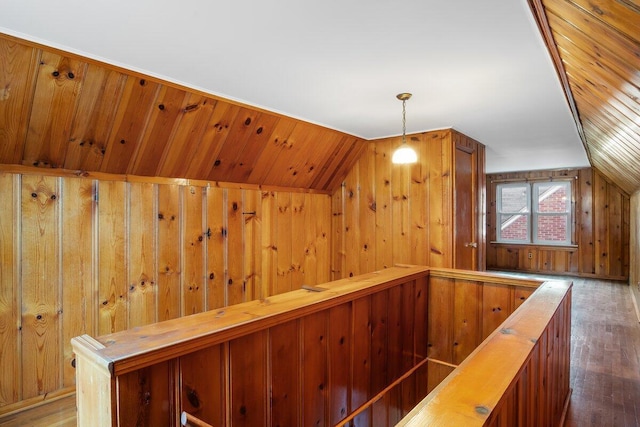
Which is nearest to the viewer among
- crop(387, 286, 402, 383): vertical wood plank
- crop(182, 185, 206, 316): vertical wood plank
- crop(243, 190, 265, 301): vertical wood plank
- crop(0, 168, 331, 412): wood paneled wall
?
crop(0, 168, 331, 412): wood paneled wall

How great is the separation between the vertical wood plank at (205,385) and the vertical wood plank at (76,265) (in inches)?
63.7

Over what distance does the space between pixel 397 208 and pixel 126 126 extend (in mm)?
2809

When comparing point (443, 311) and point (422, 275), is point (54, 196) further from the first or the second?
point (443, 311)

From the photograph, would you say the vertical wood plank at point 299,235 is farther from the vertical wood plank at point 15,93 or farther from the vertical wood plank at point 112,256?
the vertical wood plank at point 15,93

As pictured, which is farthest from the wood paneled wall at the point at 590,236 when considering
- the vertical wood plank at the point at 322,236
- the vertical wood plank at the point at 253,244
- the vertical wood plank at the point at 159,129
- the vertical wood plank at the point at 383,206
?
the vertical wood plank at the point at 159,129

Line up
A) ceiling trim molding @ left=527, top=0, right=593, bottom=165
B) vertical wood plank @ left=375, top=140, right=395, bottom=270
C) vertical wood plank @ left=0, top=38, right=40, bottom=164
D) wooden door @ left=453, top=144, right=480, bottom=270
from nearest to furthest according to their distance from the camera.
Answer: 1. ceiling trim molding @ left=527, top=0, right=593, bottom=165
2. vertical wood plank @ left=0, top=38, right=40, bottom=164
3. wooden door @ left=453, top=144, right=480, bottom=270
4. vertical wood plank @ left=375, top=140, right=395, bottom=270

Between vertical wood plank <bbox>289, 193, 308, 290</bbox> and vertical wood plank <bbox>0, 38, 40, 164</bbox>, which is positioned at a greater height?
vertical wood plank <bbox>0, 38, 40, 164</bbox>

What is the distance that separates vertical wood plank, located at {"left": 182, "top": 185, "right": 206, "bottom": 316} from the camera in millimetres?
3055

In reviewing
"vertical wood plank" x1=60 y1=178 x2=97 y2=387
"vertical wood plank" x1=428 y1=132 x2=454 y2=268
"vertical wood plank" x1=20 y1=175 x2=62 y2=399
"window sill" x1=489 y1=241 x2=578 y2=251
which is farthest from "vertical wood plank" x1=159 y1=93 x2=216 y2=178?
"window sill" x1=489 y1=241 x2=578 y2=251

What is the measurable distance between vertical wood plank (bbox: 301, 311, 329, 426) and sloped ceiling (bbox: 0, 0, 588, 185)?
4.81ft

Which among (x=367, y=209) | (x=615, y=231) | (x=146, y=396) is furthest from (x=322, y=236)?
(x=615, y=231)

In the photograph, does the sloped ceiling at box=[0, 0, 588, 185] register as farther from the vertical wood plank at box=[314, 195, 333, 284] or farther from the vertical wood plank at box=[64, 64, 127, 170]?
A: the vertical wood plank at box=[314, 195, 333, 284]

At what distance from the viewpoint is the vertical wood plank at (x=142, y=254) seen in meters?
2.75

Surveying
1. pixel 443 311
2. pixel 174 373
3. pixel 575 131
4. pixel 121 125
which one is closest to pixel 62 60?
pixel 121 125
